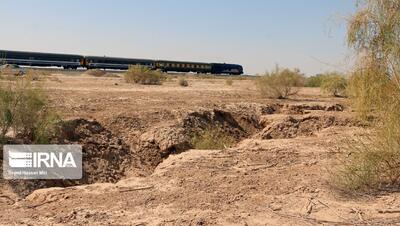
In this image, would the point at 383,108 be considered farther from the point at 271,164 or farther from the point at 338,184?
the point at 271,164

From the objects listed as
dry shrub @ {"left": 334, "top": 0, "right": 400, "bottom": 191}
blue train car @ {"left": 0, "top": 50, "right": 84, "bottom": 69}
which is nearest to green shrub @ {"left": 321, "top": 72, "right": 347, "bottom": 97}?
dry shrub @ {"left": 334, "top": 0, "right": 400, "bottom": 191}

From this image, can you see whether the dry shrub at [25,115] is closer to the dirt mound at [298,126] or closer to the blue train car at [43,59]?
the dirt mound at [298,126]

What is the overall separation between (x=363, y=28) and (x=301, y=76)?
87.6ft

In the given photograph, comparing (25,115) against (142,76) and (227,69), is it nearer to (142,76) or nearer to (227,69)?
(142,76)

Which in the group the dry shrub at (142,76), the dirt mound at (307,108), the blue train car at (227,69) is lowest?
the dirt mound at (307,108)

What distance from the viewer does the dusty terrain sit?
6.98 meters

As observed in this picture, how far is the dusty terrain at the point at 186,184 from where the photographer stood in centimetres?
698

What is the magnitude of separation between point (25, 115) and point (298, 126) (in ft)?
29.1

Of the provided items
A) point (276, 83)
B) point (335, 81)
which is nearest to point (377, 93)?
point (335, 81)

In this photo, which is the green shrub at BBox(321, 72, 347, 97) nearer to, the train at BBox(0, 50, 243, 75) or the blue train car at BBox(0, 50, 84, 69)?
the blue train car at BBox(0, 50, 84, 69)

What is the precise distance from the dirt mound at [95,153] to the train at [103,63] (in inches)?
1383

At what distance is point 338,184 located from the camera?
8102 mm

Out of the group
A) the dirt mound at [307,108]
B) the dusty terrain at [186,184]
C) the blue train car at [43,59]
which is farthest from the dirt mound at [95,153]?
the blue train car at [43,59]

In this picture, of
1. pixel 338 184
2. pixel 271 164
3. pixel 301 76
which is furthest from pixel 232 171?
pixel 301 76
